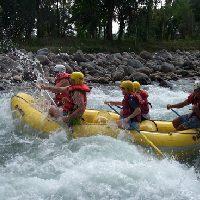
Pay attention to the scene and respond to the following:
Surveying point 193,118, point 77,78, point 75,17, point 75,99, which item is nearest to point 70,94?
point 75,99

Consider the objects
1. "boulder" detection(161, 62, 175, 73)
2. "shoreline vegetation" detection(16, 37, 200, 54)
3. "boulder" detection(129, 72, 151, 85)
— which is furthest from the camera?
"shoreline vegetation" detection(16, 37, 200, 54)

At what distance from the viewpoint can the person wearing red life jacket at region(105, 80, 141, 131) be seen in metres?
9.38

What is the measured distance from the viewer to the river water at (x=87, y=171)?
24.3 ft

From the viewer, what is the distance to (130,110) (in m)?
9.65

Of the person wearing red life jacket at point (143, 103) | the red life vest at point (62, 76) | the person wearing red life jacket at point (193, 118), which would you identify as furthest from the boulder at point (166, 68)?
the person wearing red life jacket at point (193, 118)

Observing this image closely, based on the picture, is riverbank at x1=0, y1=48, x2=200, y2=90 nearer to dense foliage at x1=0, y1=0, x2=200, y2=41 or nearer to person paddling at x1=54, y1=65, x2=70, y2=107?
person paddling at x1=54, y1=65, x2=70, y2=107

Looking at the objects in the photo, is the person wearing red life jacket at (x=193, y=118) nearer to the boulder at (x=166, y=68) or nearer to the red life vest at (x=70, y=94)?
the red life vest at (x=70, y=94)

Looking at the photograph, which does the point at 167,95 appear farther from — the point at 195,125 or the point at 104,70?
the point at 195,125

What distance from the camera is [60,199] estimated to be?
7215mm

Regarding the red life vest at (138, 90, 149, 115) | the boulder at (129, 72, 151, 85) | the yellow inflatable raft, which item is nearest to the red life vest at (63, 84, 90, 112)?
the yellow inflatable raft

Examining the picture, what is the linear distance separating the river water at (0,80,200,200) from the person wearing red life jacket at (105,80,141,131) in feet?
1.46

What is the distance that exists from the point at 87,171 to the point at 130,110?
6.76ft

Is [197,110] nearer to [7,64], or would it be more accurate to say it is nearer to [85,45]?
[7,64]

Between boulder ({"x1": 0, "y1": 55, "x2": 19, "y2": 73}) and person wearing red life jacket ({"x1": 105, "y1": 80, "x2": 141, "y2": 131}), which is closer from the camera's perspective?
person wearing red life jacket ({"x1": 105, "y1": 80, "x2": 141, "y2": 131})
